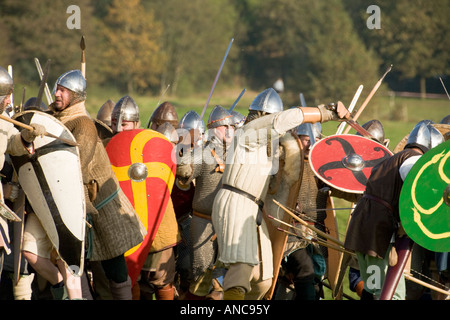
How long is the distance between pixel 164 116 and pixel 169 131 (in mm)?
563

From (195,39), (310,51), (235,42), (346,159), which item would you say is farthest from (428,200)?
(310,51)

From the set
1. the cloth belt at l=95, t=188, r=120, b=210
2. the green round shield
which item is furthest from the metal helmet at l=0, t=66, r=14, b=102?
the green round shield

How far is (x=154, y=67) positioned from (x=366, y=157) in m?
20.2

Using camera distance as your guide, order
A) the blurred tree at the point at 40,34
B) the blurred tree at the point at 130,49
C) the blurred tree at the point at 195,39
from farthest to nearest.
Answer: the blurred tree at the point at 195,39, the blurred tree at the point at 130,49, the blurred tree at the point at 40,34

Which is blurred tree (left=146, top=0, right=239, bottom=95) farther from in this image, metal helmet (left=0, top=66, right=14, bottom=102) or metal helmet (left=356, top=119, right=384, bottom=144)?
metal helmet (left=0, top=66, right=14, bottom=102)

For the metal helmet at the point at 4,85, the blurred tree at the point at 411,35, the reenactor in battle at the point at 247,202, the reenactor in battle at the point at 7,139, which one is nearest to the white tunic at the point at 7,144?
the reenactor in battle at the point at 7,139

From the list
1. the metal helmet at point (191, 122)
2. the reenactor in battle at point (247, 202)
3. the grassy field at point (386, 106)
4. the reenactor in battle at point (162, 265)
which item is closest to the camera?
the reenactor in battle at point (247, 202)

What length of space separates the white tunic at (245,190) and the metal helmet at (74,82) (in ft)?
3.54

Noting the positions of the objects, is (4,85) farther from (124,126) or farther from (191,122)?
(191,122)

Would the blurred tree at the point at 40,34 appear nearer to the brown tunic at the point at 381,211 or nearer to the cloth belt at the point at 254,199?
the cloth belt at the point at 254,199

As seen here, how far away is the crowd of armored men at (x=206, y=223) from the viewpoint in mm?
5016

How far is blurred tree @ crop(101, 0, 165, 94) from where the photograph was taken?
23.8 metres

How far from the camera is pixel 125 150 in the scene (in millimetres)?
5957

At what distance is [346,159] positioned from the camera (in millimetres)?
5949
